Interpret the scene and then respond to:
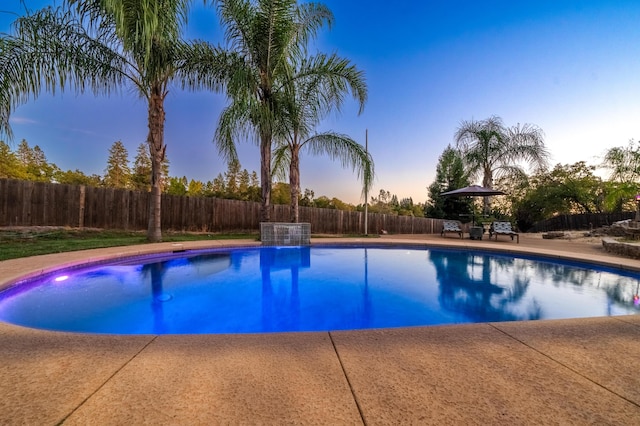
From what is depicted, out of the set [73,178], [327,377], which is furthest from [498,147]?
[73,178]

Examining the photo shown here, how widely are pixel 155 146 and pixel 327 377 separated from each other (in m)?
8.03

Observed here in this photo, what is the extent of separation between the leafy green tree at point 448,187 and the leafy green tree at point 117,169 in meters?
35.8

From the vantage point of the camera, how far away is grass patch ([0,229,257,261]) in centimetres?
530

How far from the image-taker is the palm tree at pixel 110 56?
5.45 meters

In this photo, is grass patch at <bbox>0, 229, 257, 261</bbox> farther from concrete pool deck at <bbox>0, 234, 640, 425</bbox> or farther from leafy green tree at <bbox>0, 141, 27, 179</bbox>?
leafy green tree at <bbox>0, 141, 27, 179</bbox>

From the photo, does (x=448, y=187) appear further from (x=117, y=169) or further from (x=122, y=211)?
(x=117, y=169)

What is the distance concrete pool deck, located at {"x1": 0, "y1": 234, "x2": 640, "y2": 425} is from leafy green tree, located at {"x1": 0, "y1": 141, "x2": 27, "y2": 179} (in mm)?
31755

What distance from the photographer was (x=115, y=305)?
344 centimetres

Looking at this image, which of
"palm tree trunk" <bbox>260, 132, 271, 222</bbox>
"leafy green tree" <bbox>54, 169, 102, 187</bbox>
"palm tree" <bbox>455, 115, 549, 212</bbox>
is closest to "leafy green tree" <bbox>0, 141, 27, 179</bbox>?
"leafy green tree" <bbox>54, 169, 102, 187</bbox>

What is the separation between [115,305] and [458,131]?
17.1m

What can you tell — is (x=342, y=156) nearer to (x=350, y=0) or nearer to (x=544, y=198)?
(x=350, y=0)

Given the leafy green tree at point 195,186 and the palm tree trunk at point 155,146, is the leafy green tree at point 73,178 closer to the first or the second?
the leafy green tree at point 195,186

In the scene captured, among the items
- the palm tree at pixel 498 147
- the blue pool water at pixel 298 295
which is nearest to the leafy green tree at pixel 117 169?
the blue pool water at pixel 298 295

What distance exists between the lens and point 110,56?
6.85m
